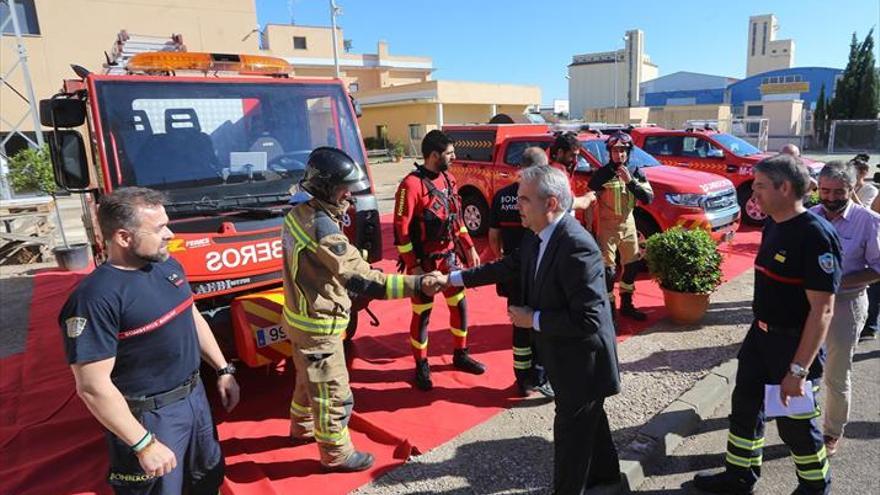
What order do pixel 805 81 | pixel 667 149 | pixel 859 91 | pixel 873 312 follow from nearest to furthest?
pixel 873 312, pixel 667 149, pixel 859 91, pixel 805 81

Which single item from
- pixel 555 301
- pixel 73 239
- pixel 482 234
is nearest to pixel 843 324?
pixel 555 301

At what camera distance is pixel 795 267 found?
2713 millimetres

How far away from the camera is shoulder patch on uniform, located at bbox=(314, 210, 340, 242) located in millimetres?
2969

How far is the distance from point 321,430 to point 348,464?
0.29 m

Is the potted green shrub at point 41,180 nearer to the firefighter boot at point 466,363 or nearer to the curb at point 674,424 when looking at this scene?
the firefighter boot at point 466,363

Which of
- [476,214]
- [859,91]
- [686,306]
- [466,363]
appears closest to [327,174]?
[466,363]

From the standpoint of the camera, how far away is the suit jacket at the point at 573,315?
8.25 ft

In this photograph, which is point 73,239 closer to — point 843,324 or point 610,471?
point 610,471

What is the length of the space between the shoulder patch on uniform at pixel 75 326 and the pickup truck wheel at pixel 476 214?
27.5ft

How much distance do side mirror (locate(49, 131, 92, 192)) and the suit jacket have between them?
326 centimetres

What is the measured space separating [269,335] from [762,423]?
3.08 meters

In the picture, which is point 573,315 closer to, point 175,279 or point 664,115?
point 175,279

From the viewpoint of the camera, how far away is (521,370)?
4262 mm

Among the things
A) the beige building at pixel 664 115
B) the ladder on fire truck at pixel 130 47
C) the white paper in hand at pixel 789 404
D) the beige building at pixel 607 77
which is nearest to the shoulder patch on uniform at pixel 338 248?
the white paper in hand at pixel 789 404
